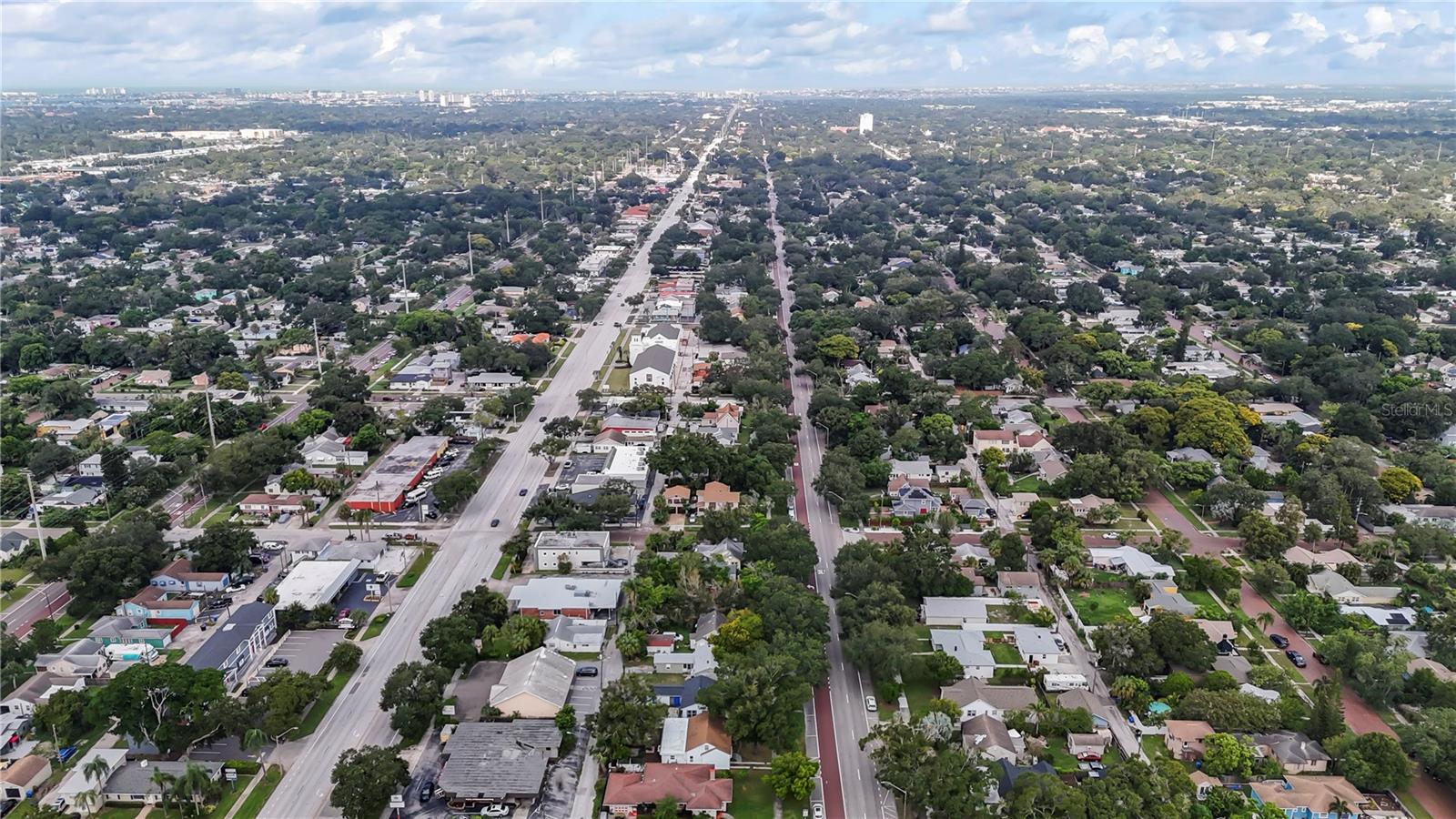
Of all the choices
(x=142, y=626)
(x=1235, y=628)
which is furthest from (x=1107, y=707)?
(x=142, y=626)

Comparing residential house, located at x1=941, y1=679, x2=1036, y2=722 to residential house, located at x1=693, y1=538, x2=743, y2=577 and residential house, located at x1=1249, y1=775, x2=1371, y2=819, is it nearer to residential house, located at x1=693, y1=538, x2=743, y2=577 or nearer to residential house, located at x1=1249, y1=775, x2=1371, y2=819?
residential house, located at x1=1249, y1=775, x2=1371, y2=819

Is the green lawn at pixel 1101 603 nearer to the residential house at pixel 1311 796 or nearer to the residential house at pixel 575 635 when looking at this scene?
the residential house at pixel 1311 796

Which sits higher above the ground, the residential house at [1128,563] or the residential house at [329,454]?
the residential house at [329,454]

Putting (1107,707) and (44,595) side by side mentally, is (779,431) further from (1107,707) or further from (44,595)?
(44,595)

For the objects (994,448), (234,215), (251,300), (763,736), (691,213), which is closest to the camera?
(763,736)

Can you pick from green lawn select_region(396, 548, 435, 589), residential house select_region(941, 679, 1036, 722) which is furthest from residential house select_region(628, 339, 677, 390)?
residential house select_region(941, 679, 1036, 722)

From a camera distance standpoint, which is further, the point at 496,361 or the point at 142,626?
the point at 496,361

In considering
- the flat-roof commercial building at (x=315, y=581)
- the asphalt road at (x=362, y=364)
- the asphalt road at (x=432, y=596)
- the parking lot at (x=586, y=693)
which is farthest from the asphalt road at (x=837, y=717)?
the asphalt road at (x=362, y=364)
